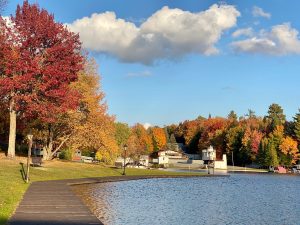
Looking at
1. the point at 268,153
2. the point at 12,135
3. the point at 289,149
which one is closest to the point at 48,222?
the point at 12,135

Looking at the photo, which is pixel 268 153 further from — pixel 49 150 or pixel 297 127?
pixel 49 150

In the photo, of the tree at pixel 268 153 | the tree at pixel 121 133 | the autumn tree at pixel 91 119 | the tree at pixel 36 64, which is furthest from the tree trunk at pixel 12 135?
the tree at pixel 268 153

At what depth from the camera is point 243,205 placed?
2722 centimetres

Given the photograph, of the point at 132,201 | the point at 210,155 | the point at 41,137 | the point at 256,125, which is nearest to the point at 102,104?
the point at 41,137

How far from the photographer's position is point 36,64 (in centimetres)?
4212

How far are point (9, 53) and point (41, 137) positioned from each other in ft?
56.1

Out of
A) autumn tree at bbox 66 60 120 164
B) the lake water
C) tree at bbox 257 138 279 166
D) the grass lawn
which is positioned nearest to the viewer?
the grass lawn

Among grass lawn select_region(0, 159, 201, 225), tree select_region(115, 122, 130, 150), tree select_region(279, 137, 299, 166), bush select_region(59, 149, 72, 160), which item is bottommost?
grass lawn select_region(0, 159, 201, 225)

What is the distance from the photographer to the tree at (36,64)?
42.1m

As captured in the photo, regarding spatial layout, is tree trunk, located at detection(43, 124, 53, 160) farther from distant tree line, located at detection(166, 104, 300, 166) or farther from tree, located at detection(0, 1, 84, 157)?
distant tree line, located at detection(166, 104, 300, 166)

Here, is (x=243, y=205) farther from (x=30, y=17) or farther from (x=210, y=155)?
(x=210, y=155)

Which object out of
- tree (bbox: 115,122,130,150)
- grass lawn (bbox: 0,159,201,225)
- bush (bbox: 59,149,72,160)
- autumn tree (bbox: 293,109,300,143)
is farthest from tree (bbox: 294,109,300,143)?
grass lawn (bbox: 0,159,201,225)

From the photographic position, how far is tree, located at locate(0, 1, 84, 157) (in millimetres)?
42094

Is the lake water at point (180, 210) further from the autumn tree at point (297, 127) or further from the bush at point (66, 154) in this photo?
the autumn tree at point (297, 127)
